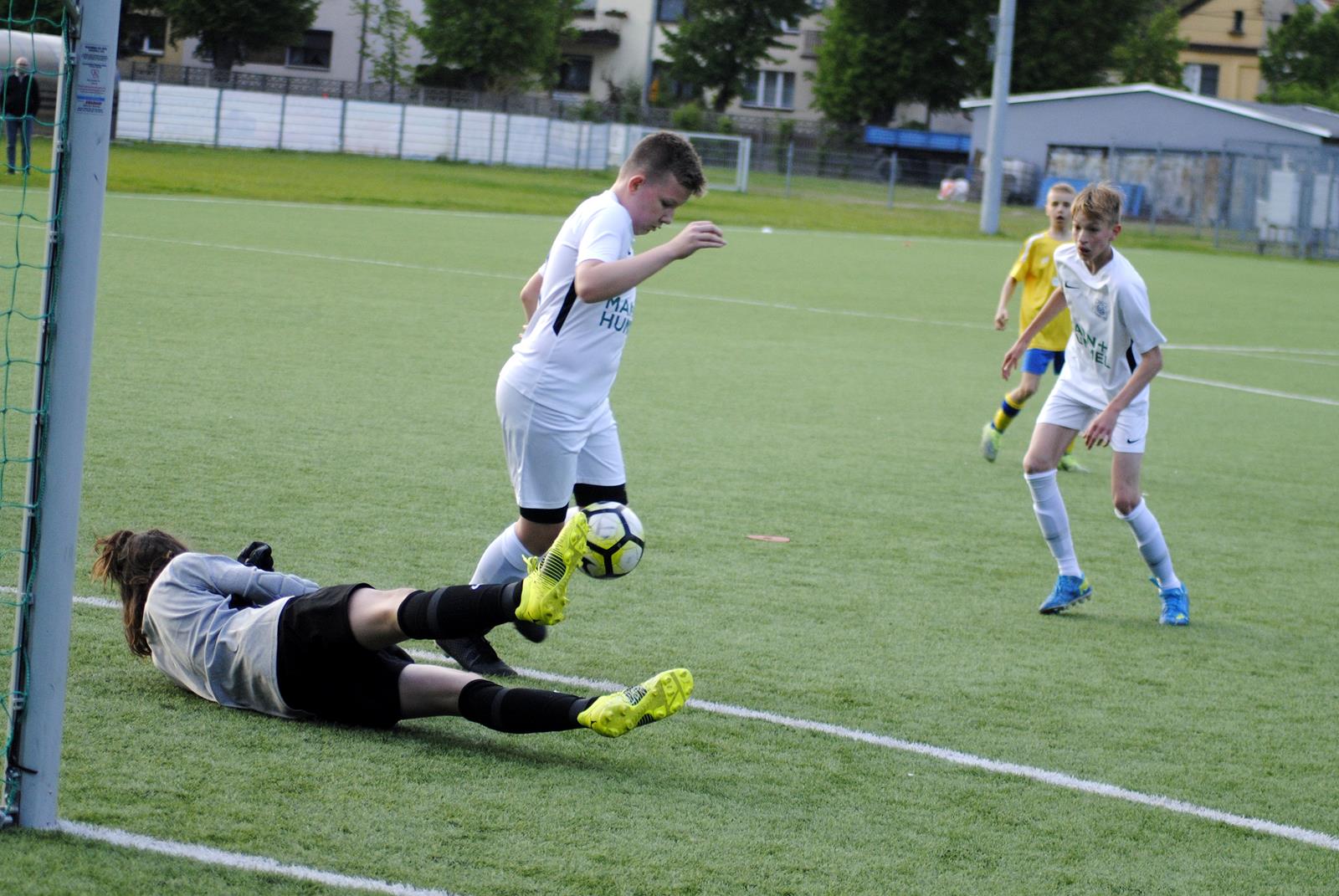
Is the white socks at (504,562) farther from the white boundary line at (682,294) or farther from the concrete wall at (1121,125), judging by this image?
the concrete wall at (1121,125)

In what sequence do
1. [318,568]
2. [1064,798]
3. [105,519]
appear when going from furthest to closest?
[105,519] < [318,568] < [1064,798]

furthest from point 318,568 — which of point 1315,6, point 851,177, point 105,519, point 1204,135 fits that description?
point 1315,6

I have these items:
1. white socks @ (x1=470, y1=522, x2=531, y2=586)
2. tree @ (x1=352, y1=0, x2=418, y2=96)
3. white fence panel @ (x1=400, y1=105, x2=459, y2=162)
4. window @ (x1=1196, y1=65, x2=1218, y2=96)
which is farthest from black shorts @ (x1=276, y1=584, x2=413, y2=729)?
window @ (x1=1196, y1=65, x2=1218, y2=96)

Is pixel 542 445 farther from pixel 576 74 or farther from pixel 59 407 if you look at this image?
pixel 576 74

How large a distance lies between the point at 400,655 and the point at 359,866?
110cm

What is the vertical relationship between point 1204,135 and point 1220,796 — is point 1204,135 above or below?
above

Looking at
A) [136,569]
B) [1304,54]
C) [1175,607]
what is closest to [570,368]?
[136,569]

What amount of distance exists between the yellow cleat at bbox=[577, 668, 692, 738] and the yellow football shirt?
7.24m

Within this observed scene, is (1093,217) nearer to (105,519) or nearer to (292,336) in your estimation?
(105,519)

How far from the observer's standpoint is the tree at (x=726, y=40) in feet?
234

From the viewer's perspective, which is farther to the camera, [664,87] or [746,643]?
[664,87]

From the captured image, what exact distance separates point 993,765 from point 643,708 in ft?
3.59

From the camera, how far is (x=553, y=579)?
13.1ft

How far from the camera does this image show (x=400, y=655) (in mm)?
4512
